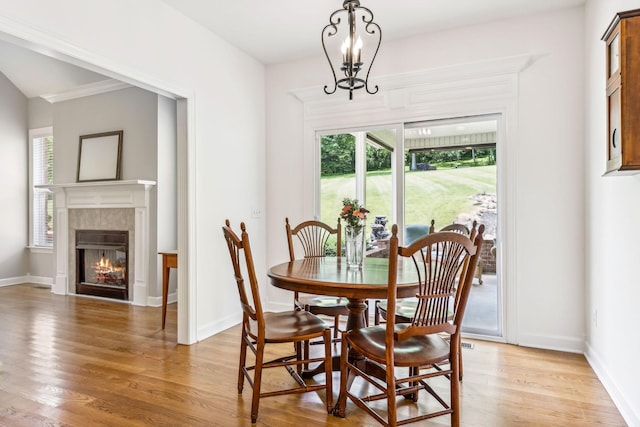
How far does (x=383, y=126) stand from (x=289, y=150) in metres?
1.07

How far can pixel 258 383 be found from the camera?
2.10 m

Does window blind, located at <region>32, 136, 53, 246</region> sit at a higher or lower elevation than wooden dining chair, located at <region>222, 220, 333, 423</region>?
higher

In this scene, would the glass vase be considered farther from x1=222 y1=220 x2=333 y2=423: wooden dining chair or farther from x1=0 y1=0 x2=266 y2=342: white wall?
x1=0 y1=0 x2=266 y2=342: white wall

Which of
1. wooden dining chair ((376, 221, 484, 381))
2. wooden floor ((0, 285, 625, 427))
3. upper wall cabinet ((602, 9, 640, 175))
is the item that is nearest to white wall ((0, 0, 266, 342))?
wooden floor ((0, 285, 625, 427))

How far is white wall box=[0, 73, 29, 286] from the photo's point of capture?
19.7ft

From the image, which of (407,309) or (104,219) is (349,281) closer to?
(407,309)

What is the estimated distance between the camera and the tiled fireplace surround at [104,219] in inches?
188

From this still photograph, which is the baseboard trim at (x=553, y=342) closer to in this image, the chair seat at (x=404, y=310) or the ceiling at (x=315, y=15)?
the chair seat at (x=404, y=310)

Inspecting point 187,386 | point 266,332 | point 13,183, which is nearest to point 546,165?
point 266,332

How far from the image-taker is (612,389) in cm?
238

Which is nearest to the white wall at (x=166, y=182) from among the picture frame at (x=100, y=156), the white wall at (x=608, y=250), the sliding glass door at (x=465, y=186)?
the picture frame at (x=100, y=156)

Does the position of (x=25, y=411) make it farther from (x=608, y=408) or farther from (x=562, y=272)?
(x=562, y=272)

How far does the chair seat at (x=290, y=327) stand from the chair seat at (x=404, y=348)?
0.77ft

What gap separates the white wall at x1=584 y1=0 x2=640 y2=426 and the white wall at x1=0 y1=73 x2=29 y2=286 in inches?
297
